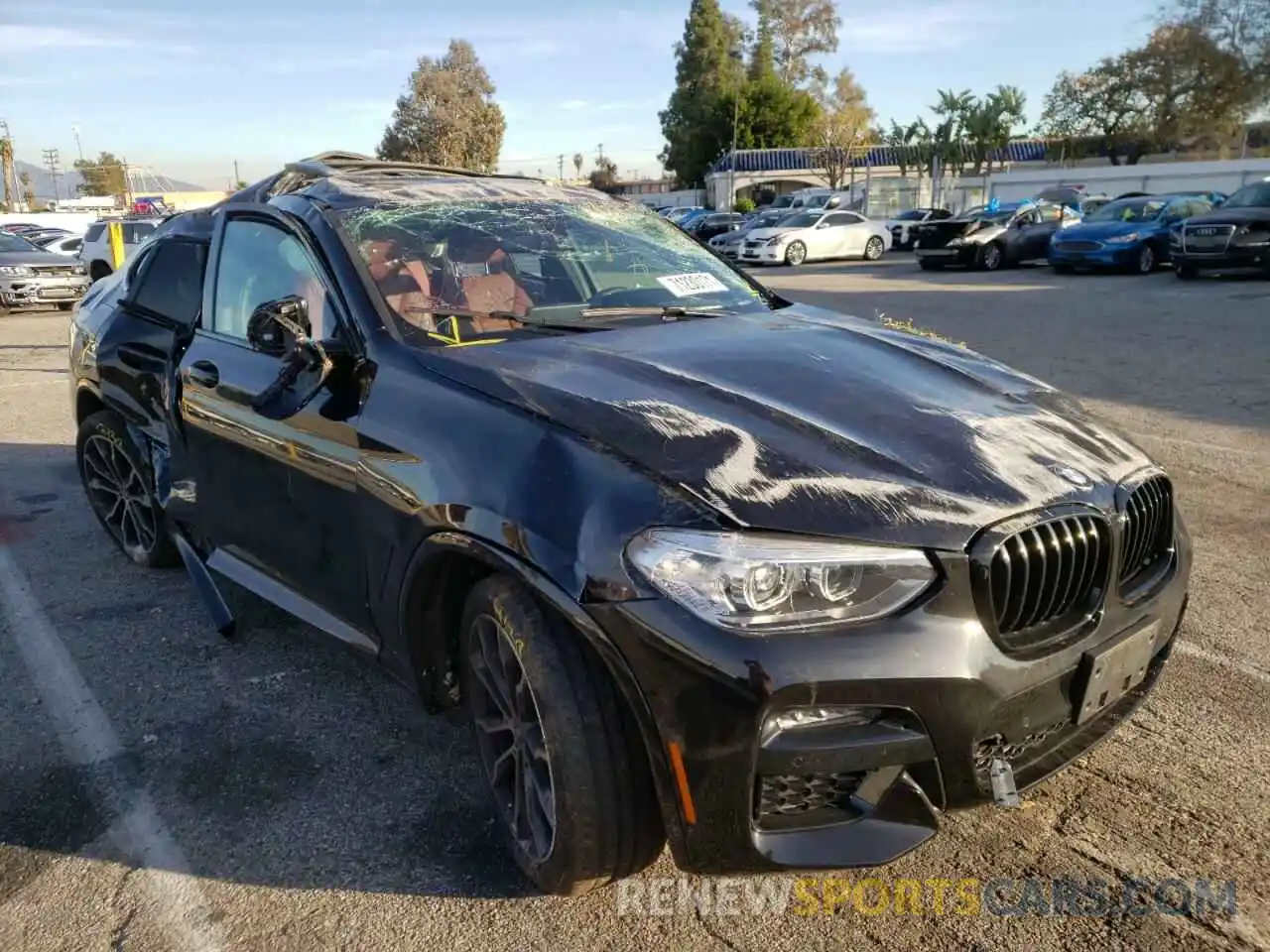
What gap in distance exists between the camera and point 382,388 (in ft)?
9.23

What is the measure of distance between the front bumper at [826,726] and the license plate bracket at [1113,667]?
194 mm

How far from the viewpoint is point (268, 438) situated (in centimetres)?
323

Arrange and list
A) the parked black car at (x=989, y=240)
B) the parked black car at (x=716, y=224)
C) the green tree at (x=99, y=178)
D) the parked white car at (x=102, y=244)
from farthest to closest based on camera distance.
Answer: the green tree at (x=99, y=178) < the parked black car at (x=716, y=224) < the parked black car at (x=989, y=240) < the parked white car at (x=102, y=244)

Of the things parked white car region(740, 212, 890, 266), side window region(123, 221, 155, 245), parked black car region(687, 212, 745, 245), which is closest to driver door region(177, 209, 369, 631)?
side window region(123, 221, 155, 245)

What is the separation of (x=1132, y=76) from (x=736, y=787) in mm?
71262

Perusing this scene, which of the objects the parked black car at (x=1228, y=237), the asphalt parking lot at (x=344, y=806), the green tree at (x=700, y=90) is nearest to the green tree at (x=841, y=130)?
the green tree at (x=700, y=90)

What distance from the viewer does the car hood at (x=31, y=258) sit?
18.3 meters

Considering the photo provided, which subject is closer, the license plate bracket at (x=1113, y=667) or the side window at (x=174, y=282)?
the license plate bracket at (x=1113, y=667)

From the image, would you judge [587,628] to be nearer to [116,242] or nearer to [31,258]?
[116,242]

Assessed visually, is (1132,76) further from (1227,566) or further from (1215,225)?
(1227,566)

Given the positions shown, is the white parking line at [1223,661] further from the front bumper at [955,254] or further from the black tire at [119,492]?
the front bumper at [955,254]

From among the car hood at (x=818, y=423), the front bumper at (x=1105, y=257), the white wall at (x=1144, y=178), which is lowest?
the front bumper at (x=1105, y=257)

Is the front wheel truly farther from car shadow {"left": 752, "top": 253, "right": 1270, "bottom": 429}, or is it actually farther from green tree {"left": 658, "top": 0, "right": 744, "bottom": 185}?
green tree {"left": 658, "top": 0, "right": 744, "bottom": 185}

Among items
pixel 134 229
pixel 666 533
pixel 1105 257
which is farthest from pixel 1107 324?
pixel 134 229
